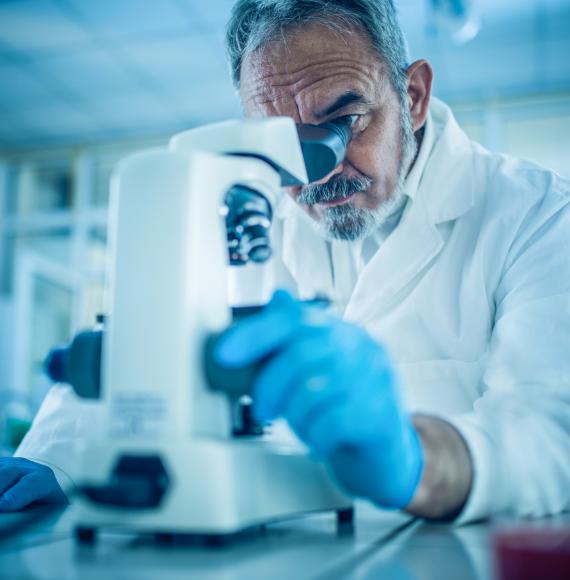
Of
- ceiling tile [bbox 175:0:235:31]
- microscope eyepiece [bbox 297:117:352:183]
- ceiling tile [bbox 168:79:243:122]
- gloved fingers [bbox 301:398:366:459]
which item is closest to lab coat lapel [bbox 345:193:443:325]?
microscope eyepiece [bbox 297:117:352:183]

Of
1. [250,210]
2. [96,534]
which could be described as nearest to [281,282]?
[250,210]

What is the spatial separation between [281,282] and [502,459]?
928mm

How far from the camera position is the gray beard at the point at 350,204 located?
1.34 m

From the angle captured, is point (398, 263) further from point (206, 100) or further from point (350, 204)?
point (206, 100)

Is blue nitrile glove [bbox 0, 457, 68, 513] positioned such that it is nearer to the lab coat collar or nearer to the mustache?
the mustache

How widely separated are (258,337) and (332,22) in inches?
39.4

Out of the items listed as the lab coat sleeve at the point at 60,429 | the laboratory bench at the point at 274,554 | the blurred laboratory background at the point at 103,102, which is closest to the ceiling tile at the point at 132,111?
the blurred laboratory background at the point at 103,102

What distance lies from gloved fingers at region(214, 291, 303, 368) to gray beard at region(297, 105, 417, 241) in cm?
81

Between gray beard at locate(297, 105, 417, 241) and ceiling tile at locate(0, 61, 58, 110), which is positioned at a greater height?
ceiling tile at locate(0, 61, 58, 110)

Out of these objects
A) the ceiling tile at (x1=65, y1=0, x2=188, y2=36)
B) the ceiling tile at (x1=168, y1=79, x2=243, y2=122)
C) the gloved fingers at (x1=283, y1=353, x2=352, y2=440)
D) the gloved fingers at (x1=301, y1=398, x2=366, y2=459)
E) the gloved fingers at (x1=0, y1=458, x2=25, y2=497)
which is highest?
the ceiling tile at (x1=65, y1=0, x2=188, y2=36)

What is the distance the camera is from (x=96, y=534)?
2.03ft

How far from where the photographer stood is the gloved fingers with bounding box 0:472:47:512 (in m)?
0.89

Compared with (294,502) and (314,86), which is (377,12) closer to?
(314,86)

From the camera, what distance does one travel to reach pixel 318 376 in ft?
1.80
